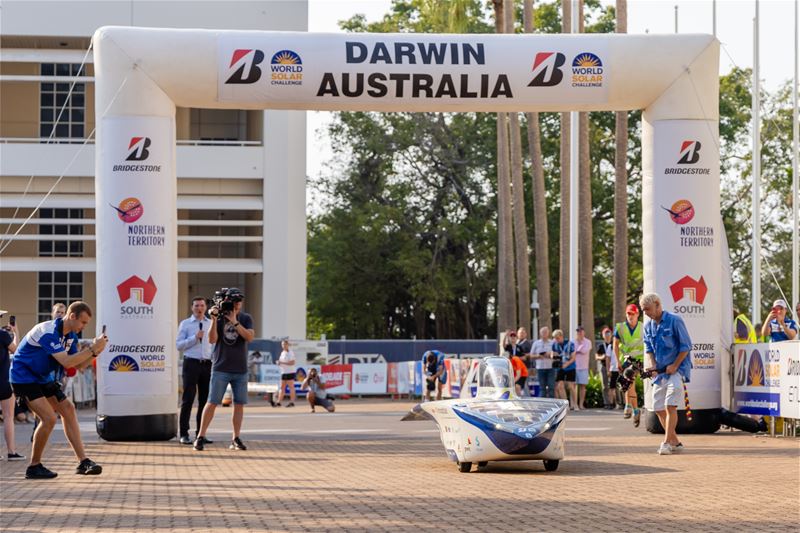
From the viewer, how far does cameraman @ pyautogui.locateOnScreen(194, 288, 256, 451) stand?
16469mm

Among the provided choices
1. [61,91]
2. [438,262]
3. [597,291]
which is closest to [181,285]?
[61,91]

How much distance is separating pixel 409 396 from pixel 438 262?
66.2 feet

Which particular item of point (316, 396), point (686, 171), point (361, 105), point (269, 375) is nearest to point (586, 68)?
point (686, 171)

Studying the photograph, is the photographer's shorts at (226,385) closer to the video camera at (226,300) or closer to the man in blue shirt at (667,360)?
the video camera at (226,300)

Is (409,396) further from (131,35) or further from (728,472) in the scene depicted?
(728,472)

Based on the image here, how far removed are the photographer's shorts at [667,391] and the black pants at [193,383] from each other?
19.2 ft

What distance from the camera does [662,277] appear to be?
61.2ft

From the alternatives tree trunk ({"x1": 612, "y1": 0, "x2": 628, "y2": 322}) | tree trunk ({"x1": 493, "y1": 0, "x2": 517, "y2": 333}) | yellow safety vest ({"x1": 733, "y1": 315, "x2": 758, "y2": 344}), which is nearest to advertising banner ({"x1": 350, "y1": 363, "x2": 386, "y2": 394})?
tree trunk ({"x1": 493, "y1": 0, "x2": 517, "y2": 333})

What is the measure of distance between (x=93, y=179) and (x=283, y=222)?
6.34m

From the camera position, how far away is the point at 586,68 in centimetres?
1848

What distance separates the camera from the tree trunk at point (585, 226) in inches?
1449

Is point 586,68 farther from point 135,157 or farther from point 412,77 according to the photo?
point 135,157

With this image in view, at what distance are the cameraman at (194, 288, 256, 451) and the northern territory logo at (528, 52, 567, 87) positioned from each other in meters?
5.19

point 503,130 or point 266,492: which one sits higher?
point 503,130
